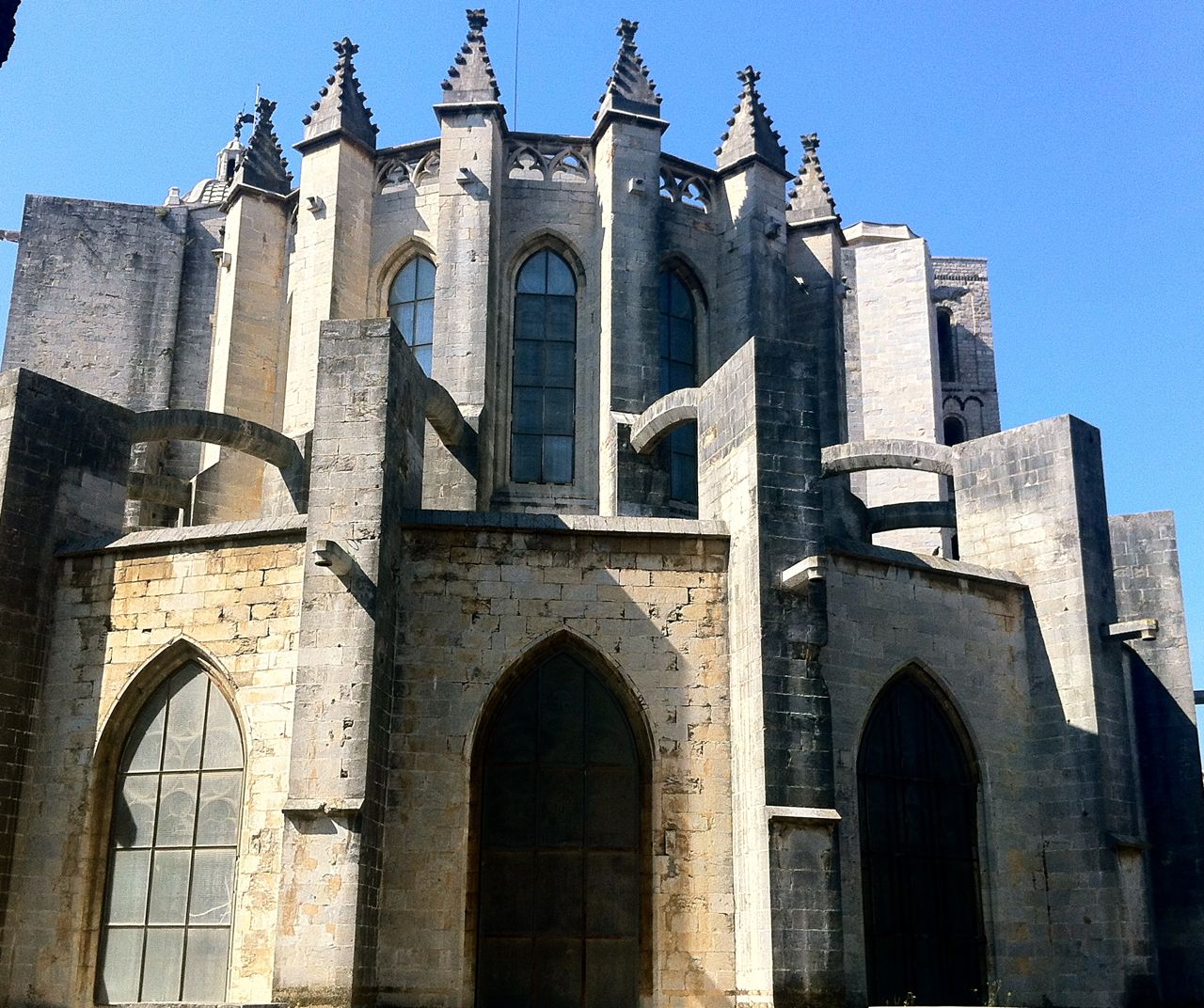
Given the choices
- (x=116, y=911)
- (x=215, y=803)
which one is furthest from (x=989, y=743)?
(x=116, y=911)

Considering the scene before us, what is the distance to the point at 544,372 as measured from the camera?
1970 cm

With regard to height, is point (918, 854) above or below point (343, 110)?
below

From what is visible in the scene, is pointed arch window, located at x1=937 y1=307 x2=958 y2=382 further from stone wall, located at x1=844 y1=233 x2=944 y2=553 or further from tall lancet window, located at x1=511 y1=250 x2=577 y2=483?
tall lancet window, located at x1=511 y1=250 x2=577 y2=483

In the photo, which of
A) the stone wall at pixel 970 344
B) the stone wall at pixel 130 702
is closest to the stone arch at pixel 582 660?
the stone wall at pixel 130 702

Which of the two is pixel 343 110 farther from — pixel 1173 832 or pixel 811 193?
pixel 1173 832

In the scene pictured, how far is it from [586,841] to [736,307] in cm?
919

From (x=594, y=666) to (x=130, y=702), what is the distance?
4.70 m

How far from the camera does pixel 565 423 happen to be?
1952 centimetres

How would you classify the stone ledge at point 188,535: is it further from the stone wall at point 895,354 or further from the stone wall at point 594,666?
the stone wall at point 895,354

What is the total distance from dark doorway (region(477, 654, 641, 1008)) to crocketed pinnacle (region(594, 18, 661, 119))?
931 centimetres

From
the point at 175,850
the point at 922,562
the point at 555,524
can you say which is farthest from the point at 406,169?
the point at 175,850

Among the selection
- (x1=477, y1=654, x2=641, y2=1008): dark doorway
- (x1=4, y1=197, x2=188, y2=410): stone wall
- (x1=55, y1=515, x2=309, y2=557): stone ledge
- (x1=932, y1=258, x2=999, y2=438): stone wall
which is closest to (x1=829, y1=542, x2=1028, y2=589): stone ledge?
(x1=477, y1=654, x2=641, y2=1008): dark doorway

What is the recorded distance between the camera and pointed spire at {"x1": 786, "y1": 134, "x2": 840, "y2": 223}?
22.1 meters

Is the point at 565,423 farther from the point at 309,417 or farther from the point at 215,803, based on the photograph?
the point at 215,803
